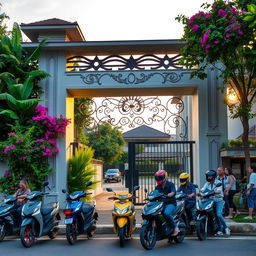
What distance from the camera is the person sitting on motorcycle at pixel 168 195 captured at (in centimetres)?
831

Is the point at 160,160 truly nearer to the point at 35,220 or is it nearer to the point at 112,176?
the point at 35,220

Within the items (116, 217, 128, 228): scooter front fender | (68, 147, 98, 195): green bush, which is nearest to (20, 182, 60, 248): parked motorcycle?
(116, 217, 128, 228): scooter front fender

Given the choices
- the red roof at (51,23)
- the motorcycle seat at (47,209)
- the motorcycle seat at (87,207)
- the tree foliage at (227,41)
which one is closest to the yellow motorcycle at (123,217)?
the motorcycle seat at (87,207)

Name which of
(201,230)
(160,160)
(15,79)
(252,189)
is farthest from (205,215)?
(15,79)

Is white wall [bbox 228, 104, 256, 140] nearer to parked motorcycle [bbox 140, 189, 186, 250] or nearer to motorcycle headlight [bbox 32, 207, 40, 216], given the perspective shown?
parked motorcycle [bbox 140, 189, 186, 250]

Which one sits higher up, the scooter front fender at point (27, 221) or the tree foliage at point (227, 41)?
the tree foliage at point (227, 41)

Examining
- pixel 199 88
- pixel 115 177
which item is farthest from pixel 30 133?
pixel 115 177

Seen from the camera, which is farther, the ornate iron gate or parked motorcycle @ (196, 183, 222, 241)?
the ornate iron gate

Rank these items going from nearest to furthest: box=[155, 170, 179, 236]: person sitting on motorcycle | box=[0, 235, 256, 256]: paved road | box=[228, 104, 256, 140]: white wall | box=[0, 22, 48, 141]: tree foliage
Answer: box=[0, 235, 256, 256]: paved road → box=[155, 170, 179, 236]: person sitting on motorcycle → box=[0, 22, 48, 141]: tree foliage → box=[228, 104, 256, 140]: white wall

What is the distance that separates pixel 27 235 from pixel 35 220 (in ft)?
1.16

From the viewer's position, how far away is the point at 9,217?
9.22 metres

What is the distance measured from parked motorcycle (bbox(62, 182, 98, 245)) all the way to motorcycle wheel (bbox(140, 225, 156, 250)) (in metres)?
1.60

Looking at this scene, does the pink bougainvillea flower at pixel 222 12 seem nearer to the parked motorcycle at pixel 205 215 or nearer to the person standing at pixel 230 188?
the person standing at pixel 230 188

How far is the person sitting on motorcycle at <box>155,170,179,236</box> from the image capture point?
8.31m
